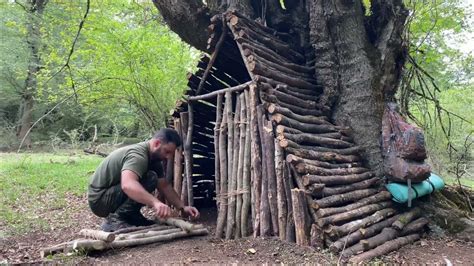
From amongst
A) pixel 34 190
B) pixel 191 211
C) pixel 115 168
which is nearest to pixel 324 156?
pixel 191 211

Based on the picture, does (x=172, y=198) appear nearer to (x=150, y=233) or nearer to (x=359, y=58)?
(x=150, y=233)

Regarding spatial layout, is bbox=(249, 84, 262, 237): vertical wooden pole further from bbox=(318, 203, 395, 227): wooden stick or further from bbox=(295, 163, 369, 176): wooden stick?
bbox=(318, 203, 395, 227): wooden stick

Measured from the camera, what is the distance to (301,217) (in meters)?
4.19

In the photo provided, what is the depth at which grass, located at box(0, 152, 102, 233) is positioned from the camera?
19.6 feet

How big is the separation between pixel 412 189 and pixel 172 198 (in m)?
3.19

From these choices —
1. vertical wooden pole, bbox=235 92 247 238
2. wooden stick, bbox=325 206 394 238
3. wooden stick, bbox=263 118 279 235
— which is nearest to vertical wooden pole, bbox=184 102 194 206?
vertical wooden pole, bbox=235 92 247 238

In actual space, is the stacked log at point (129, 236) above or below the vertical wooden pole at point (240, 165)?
below

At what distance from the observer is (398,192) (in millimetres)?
4902

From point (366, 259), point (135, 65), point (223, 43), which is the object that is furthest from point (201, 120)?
point (135, 65)

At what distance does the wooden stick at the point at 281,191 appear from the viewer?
4442 millimetres

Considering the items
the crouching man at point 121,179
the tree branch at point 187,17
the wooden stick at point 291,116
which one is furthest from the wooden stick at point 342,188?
the tree branch at point 187,17

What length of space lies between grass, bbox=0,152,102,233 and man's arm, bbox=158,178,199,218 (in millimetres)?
1792

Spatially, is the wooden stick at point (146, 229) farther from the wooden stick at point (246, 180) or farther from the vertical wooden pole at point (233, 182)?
the wooden stick at point (246, 180)

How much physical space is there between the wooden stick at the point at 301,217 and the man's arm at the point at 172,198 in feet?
5.54
